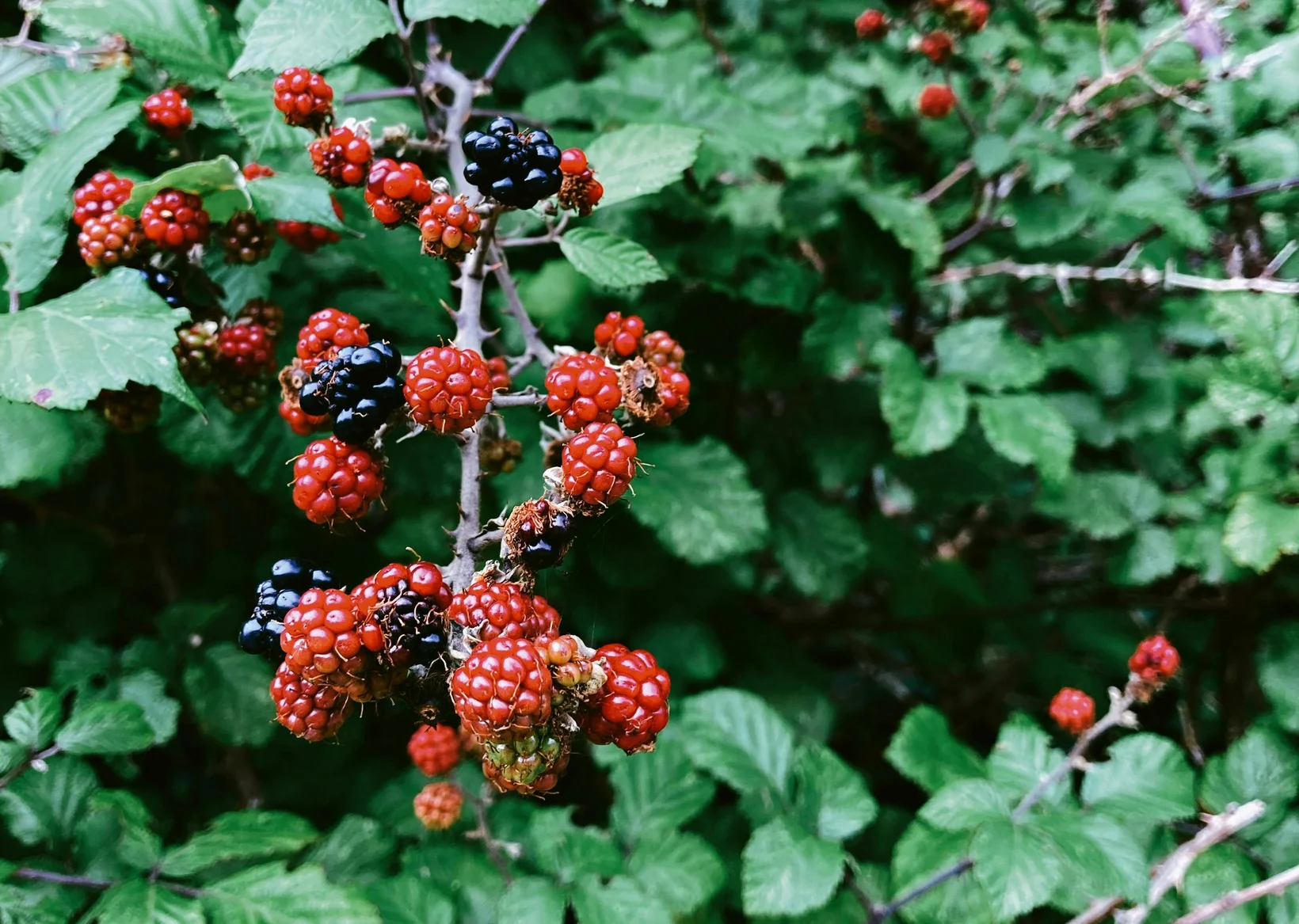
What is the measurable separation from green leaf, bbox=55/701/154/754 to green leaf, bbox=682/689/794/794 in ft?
2.92

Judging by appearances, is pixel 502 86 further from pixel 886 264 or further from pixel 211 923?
pixel 211 923

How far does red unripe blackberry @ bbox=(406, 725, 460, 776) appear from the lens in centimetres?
126

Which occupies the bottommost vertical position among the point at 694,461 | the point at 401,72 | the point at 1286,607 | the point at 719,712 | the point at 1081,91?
the point at 1286,607

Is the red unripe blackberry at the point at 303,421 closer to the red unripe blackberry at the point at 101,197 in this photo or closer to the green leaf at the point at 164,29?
the red unripe blackberry at the point at 101,197

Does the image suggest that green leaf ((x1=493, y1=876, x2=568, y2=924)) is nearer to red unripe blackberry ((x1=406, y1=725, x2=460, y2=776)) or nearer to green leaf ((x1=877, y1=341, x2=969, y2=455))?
red unripe blackberry ((x1=406, y1=725, x2=460, y2=776))

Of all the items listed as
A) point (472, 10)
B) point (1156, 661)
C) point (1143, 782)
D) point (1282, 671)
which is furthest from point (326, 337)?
point (1282, 671)

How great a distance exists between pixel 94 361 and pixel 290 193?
0.33 metres

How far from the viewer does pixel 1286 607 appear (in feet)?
5.98

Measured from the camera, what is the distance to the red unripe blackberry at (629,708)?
746mm

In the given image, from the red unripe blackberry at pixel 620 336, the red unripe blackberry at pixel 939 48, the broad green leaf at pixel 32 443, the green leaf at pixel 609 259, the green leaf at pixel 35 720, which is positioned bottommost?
the green leaf at pixel 35 720

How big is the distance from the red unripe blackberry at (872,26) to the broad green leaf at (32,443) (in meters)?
1.75

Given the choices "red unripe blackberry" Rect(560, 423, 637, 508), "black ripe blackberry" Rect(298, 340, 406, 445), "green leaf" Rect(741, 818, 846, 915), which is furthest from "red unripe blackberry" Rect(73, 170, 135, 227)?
"green leaf" Rect(741, 818, 846, 915)

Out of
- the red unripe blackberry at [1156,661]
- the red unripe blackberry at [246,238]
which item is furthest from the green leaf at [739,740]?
the red unripe blackberry at [246,238]

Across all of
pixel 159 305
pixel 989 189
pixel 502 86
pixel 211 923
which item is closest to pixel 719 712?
pixel 211 923
